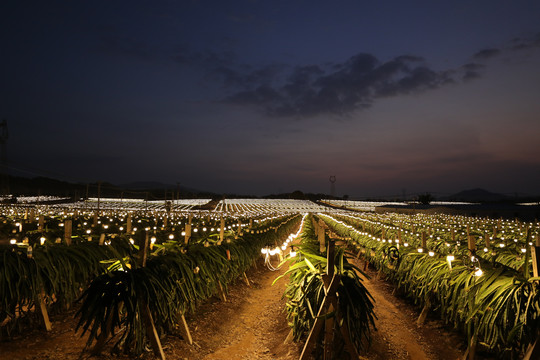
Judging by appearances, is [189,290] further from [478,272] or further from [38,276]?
[478,272]

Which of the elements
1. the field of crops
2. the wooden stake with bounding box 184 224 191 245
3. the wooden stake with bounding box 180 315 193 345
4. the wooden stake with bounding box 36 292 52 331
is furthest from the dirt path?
the wooden stake with bounding box 36 292 52 331

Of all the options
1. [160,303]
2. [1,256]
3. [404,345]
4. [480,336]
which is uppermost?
[1,256]

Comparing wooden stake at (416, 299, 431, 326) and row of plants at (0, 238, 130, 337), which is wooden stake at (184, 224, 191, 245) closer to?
row of plants at (0, 238, 130, 337)

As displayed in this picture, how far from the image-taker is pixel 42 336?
547cm

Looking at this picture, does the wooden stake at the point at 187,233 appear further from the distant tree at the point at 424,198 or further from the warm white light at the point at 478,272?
the distant tree at the point at 424,198

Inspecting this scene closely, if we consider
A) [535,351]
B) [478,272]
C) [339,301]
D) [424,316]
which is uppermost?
[478,272]

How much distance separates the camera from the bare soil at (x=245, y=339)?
16.8ft

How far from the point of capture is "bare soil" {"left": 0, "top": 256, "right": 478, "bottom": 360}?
16.8ft

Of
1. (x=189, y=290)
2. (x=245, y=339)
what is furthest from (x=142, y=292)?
(x=245, y=339)

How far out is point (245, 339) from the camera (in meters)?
6.32

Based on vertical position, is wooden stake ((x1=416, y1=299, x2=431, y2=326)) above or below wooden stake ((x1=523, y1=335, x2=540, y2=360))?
below

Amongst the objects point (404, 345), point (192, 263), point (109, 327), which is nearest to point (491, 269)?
point (404, 345)

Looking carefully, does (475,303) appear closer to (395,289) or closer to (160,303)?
(160,303)

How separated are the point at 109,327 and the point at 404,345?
4780mm
